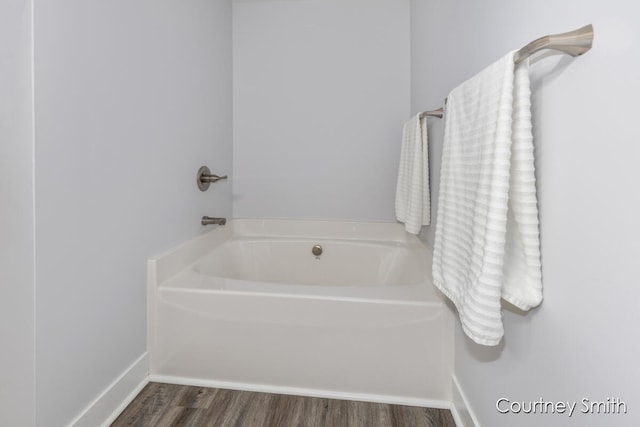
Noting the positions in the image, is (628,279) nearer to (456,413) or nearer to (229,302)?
(456,413)

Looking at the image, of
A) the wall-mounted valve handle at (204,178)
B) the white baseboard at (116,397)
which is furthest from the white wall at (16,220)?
the wall-mounted valve handle at (204,178)

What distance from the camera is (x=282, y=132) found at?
262 centimetres

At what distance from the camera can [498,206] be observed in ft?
2.70

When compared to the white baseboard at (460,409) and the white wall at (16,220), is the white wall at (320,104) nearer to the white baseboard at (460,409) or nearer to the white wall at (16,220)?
the white baseboard at (460,409)

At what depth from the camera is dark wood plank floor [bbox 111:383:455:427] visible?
1.39 metres

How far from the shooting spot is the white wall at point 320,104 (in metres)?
2.51

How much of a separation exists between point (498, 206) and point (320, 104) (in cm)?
194

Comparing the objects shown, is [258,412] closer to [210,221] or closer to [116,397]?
[116,397]

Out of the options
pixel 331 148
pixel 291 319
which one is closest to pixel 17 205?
pixel 291 319

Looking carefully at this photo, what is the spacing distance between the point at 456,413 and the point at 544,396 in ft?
2.23

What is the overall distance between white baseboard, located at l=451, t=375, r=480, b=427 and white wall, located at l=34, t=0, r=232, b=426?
1.32 meters

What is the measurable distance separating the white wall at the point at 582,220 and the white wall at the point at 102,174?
1.32 metres

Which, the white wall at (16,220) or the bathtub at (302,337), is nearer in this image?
the white wall at (16,220)

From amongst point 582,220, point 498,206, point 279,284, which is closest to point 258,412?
point 279,284
